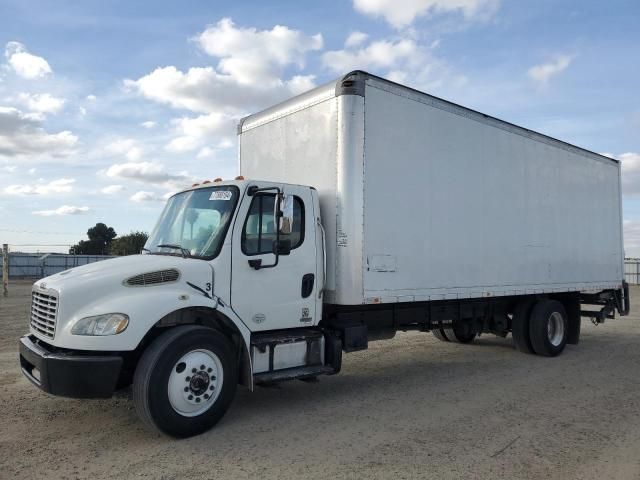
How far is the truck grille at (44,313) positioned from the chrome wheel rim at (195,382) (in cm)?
118

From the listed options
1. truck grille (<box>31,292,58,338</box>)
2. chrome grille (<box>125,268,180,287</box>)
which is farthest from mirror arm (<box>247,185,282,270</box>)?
truck grille (<box>31,292,58,338</box>)

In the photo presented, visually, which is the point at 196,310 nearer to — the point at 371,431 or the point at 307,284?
the point at 307,284

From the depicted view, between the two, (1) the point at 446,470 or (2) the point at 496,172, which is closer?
(1) the point at 446,470

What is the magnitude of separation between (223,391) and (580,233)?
788 centimetres

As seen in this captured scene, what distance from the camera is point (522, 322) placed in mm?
9500

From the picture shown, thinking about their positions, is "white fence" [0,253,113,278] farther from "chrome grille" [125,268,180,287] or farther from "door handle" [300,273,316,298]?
"chrome grille" [125,268,180,287]

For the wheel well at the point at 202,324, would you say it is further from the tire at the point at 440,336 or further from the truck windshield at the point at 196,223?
the tire at the point at 440,336

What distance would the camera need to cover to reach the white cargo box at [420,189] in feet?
20.9

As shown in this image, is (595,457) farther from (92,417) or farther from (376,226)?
(92,417)

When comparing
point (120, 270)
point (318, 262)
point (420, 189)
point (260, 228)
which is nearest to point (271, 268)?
point (260, 228)

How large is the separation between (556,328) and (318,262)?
19.1 ft

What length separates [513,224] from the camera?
865 cm

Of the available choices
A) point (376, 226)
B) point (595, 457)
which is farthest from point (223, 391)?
point (595, 457)

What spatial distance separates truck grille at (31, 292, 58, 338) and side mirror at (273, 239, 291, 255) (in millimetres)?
2178
